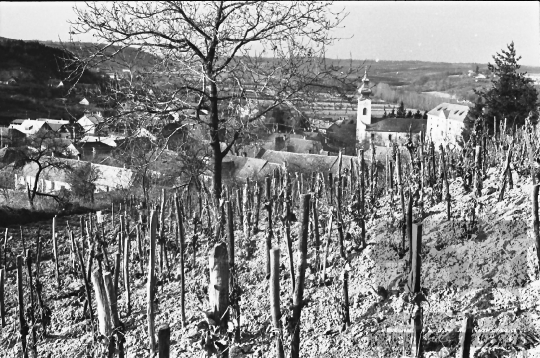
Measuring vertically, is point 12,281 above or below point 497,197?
below

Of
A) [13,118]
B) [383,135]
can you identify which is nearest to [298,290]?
[383,135]

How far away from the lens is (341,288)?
559cm

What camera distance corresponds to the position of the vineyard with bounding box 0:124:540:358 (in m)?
3.86

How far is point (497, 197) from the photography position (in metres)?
6.52

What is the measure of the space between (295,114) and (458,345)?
12.3ft

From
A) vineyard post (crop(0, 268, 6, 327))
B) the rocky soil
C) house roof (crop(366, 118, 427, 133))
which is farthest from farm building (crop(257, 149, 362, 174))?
house roof (crop(366, 118, 427, 133))

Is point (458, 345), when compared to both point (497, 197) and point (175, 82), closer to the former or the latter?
point (497, 197)

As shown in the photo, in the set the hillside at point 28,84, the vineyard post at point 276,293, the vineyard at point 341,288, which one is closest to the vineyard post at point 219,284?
the vineyard at point 341,288

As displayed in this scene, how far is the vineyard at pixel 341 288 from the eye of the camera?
386 cm

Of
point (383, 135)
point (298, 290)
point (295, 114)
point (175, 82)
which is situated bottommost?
point (383, 135)

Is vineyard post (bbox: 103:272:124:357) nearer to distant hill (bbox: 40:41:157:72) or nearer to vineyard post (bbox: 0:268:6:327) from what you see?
distant hill (bbox: 40:41:157:72)

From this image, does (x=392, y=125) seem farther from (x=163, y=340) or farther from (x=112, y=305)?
(x=163, y=340)

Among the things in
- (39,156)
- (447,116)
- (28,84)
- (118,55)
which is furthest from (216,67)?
(28,84)

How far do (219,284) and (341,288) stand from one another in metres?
2.36
